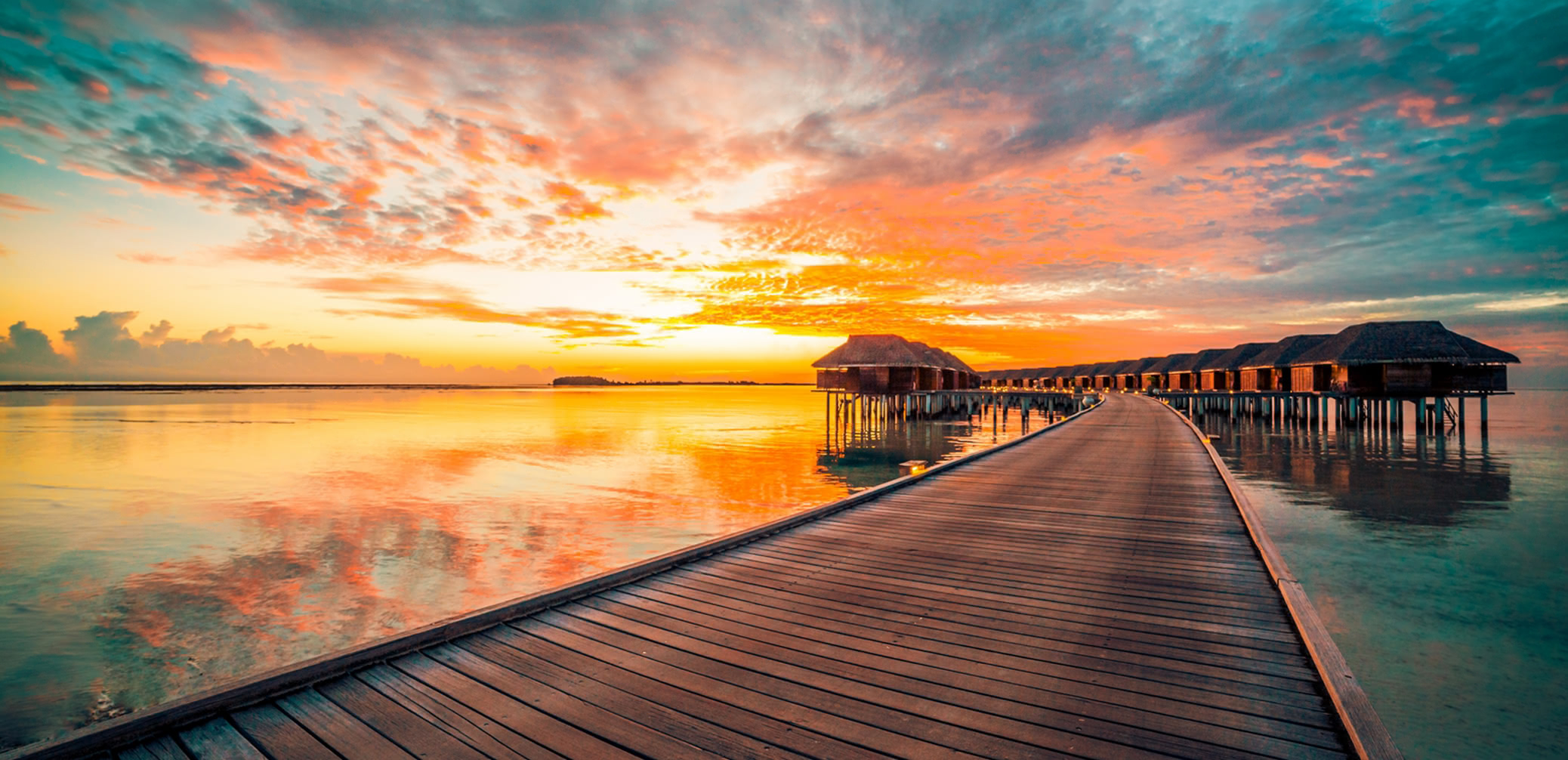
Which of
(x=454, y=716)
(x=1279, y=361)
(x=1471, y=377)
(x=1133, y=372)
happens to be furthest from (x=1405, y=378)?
(x=1133, y=372)

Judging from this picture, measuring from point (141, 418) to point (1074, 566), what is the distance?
7204 cm

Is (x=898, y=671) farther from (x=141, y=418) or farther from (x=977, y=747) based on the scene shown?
(x=141, y=418)

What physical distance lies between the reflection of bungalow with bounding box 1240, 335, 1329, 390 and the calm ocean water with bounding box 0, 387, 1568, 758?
1562cm

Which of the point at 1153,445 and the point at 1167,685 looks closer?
the point at 1167,685

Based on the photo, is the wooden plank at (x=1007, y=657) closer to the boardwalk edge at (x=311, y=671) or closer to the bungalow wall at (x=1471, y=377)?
the boardwalk edge at (x=311, y=671)

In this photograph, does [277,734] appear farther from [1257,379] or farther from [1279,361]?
[1257,379]

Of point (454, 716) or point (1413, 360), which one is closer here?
point (454, 716)

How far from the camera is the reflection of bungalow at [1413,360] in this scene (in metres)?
33.1

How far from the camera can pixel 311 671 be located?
12.8ft

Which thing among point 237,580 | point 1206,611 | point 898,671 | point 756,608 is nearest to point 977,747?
point 898,671

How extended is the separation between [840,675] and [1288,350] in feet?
189

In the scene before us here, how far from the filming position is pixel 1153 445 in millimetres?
18703

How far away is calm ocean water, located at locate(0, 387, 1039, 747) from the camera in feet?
27.1

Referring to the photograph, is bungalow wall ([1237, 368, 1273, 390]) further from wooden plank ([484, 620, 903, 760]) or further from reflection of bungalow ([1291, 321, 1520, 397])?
wooden plank ([484, 620, 903, 760])
